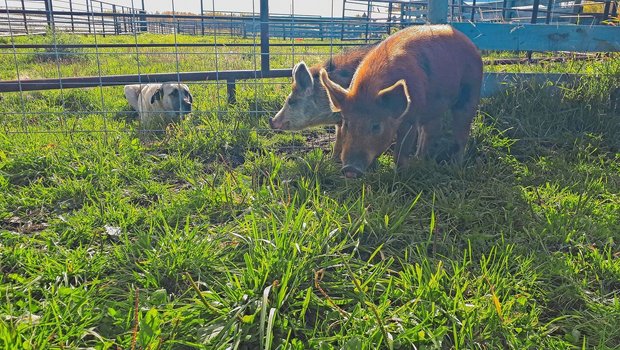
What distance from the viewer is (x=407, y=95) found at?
3.26 metres

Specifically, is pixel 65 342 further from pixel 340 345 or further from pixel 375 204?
pixel 375 204

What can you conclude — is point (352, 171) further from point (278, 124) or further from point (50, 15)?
point (50, 15)

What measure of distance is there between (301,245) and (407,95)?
1524 mm

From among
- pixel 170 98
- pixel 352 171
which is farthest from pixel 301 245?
pixel 170 98

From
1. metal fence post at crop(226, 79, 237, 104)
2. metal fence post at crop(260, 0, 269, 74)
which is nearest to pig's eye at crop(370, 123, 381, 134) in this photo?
metal fence post at crop(260, 0, 269, 74)

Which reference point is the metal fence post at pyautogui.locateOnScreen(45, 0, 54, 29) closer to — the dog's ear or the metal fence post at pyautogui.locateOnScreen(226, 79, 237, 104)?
the dog's ear

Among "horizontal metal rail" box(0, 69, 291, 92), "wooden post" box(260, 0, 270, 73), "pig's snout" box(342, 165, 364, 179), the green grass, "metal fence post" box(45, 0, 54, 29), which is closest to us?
the green grass

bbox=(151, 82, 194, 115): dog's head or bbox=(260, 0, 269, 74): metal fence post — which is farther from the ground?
bbox=(260, 0, 269, 74): metal fence post

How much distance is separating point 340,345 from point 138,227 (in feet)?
5.00

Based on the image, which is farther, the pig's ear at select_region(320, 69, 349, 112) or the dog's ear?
the dog's ear

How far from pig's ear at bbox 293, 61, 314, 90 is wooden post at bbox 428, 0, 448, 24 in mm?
1375

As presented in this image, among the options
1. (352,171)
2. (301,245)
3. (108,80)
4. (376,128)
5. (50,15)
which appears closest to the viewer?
Result: (301,245)

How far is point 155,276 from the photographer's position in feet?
7.23

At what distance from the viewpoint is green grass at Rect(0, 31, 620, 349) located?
1.87m
